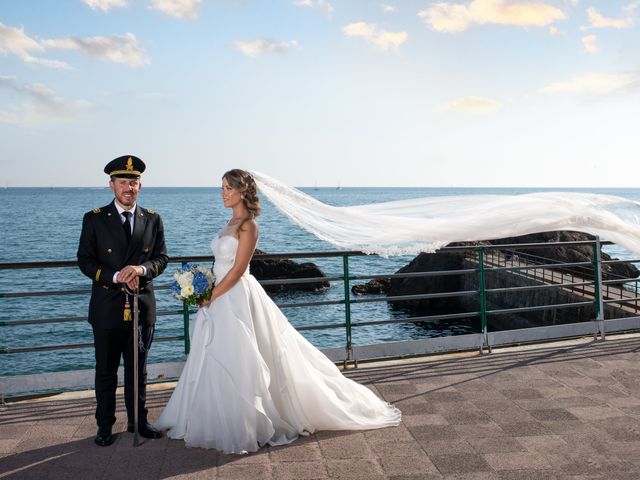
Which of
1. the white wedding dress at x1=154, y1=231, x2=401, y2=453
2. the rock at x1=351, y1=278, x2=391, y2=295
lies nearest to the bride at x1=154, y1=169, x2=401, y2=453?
→ the white wedding dress at x1=154, y1=231, x2=401, y2=453

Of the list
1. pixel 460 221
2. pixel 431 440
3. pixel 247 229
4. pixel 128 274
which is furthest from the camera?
pixel 460 221

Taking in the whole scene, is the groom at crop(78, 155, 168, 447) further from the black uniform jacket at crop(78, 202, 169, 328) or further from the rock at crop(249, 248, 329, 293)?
the rock at crop(249, 248, 329, 293)

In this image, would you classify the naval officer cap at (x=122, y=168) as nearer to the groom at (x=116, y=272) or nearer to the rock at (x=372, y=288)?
the groom at (x=116, y=272)

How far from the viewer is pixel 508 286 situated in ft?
76.0

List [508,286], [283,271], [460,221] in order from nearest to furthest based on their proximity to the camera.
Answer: [460,221] < [508,286] < [283,271]

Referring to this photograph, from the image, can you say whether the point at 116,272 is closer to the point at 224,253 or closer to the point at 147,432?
the point at 224,253

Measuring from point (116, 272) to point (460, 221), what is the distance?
11.1 feet

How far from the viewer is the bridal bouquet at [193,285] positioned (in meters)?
4.60

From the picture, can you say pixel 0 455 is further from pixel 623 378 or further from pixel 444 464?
pixel 623 378

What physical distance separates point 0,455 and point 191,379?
1.40 metres

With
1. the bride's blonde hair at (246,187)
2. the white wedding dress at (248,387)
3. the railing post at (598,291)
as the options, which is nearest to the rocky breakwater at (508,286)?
the railing post at (598,291)

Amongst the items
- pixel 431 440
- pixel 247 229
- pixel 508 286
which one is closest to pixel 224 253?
pixel 247 229

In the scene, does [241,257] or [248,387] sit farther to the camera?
[241,257]

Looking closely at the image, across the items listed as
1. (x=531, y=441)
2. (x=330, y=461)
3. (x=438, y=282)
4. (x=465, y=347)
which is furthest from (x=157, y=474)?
(x=438, y=282)
